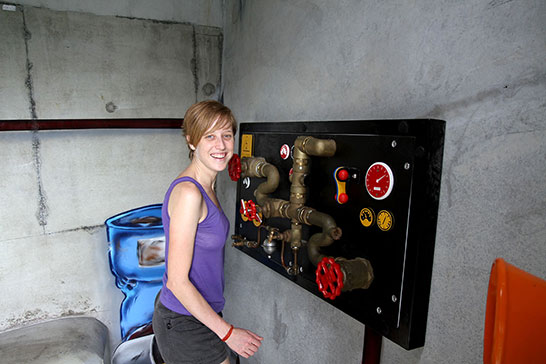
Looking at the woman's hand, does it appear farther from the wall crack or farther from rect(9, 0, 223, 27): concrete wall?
rect(9, 0, 223, 27): concrete wall

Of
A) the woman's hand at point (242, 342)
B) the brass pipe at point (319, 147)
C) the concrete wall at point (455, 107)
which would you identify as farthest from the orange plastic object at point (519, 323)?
the woman's hand at point (242, 342)

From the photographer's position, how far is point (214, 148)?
99 cm

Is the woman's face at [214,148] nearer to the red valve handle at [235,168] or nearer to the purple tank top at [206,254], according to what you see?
the purple tank top at [206,254]

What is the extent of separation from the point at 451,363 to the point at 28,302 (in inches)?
64.6

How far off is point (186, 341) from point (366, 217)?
635 millimetres

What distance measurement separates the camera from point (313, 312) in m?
1.10

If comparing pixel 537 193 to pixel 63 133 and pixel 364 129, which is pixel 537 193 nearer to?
pixel 364 129

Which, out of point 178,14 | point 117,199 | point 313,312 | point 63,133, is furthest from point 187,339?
point 178,14

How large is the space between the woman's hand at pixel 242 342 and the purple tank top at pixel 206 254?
0.54ft

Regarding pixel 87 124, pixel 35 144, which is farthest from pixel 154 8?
pixel 35 144

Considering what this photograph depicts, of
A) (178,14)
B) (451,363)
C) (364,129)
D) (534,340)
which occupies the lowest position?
(451,363)

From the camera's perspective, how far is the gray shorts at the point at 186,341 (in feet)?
3.26

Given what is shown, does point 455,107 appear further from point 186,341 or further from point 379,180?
point 186,341

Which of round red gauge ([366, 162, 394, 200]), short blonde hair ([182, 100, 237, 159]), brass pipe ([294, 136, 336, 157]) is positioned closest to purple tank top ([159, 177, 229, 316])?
short blonde hair ([182, 100, 237, 159])
